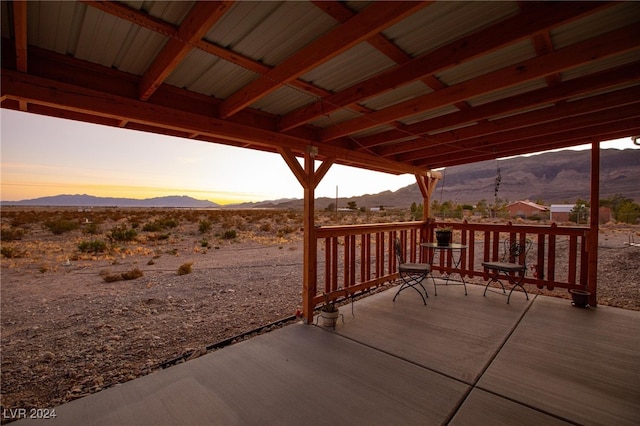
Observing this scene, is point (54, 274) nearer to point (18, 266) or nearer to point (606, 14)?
point (18, 266)

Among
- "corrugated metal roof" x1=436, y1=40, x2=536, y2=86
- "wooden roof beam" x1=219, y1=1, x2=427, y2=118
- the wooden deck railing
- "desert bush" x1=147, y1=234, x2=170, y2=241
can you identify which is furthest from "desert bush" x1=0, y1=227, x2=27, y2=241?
"corrugated metal roof" x1=436, y1=40, x2=536, y2=86

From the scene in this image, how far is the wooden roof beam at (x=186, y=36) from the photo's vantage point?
1.33 metres

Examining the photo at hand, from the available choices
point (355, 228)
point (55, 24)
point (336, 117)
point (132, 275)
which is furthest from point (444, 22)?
point (132, 275)

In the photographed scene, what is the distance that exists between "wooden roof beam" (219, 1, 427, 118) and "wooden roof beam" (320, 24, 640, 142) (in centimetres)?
122

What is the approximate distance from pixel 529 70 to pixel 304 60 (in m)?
Answer: 1.55

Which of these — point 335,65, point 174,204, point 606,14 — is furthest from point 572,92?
point 174,204

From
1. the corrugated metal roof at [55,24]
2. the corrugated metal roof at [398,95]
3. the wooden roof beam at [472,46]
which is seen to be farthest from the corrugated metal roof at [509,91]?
the corrugated metal roof at [55,24]

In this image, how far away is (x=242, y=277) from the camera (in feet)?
20.9

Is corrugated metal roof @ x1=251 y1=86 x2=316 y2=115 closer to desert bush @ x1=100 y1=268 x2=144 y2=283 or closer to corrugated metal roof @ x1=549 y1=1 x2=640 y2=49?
corrugated metal roof @ x1=549 y1=1 x2=640 y2=49

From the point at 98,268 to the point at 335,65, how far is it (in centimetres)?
815

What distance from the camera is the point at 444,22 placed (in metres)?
1.64

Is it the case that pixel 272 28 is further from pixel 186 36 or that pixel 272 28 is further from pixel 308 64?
pixel 186 36

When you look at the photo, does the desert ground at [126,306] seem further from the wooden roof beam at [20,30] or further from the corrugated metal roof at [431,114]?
the corrugated metal roof at [431,114]

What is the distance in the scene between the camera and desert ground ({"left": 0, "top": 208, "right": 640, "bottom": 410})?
2.59m
